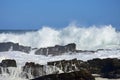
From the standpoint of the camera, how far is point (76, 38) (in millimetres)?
41719

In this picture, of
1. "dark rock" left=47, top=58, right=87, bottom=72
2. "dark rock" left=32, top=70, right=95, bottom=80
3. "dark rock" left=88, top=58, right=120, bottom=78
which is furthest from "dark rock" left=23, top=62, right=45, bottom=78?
"dark rock" left=32, top=70, right=95, bottom=80

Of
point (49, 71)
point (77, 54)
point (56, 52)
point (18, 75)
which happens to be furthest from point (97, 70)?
point (56, 52)

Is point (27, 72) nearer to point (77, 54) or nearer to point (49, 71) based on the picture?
point (49, 71)

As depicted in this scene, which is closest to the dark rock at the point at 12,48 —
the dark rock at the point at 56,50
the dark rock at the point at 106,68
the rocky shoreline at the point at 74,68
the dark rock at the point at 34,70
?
the dark rock at the point at 56,50

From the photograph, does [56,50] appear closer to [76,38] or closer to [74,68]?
[74,68]

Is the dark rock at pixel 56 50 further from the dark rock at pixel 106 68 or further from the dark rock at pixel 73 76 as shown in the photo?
the dark rock at pixel 73 76

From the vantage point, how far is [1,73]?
60.8 feet

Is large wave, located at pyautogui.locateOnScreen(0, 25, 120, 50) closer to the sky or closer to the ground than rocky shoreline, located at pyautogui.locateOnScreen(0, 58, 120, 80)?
closer to the sky

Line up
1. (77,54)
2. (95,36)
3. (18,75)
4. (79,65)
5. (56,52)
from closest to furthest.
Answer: (18,75) → (79,65) → (77,54) → (56,52) → (95,36)

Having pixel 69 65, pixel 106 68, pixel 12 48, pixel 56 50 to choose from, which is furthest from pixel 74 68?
pixel 12 48

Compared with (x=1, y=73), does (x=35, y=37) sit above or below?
above

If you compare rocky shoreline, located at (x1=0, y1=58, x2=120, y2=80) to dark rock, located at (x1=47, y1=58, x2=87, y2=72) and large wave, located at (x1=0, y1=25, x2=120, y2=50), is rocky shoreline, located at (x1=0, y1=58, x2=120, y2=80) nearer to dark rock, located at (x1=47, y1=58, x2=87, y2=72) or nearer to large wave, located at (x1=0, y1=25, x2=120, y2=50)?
dark rock, located at (x1=47, y1=58, x2=87, y2=72)

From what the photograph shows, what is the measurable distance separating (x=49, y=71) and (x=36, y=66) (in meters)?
0.64

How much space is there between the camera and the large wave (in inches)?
1549
